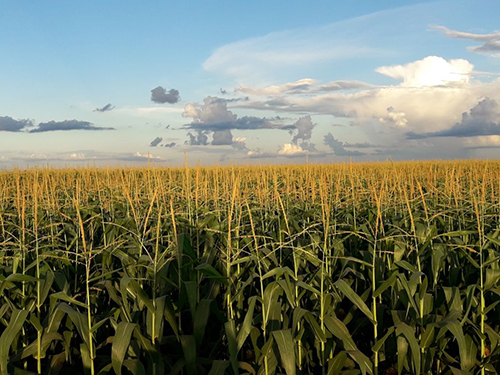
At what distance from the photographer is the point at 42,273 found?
4.10 metres

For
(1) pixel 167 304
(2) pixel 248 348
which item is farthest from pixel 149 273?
(2) pixel 248 348

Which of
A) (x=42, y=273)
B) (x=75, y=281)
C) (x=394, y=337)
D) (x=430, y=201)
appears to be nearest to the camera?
(x=394, y=337)

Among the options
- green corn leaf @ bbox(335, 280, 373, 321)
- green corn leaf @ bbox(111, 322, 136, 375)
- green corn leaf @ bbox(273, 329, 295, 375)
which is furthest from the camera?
green corn leaf @ bbox(335, 280, 373, 321)

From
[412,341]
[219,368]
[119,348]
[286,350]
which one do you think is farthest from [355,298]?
[119,348]

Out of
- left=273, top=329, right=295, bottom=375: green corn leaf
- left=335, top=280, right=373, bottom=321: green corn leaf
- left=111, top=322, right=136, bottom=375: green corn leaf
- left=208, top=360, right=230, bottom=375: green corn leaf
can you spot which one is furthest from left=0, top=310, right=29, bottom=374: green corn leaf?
left=335, top=280, right=373, bottom=321: green corn leaf

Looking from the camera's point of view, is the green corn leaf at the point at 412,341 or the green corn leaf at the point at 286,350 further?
the green corn leaf at the point at 412,341

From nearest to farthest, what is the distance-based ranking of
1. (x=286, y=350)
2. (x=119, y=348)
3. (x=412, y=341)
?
(x=286, y=350)
(x=119, y=348)
(x=412, y=341)

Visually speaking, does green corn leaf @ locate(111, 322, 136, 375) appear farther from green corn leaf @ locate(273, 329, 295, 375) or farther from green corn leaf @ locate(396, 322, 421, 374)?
green corn leaf @ locate(396, 322, 421, 374)

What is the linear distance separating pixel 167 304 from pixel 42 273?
144cm

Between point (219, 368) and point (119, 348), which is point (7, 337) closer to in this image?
point (119, 348)

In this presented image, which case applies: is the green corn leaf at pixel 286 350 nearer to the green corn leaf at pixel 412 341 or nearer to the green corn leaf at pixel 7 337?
the green corn leaf at pixel 412 341

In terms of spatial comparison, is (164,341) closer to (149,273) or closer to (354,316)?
(149,273)

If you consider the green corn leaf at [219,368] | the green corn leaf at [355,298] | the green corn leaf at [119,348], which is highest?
the green corn leaf at [355,298]

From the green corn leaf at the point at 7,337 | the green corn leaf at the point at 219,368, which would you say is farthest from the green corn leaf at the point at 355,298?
the green corn leaf at the point at 7,337
